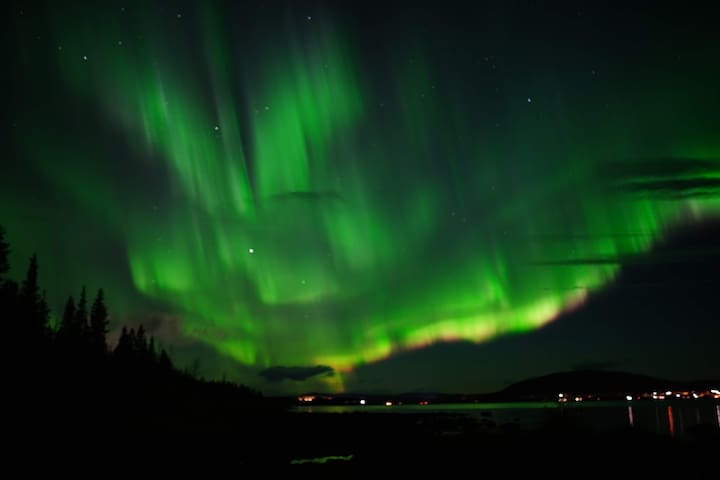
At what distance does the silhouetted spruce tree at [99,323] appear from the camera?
8600 cm

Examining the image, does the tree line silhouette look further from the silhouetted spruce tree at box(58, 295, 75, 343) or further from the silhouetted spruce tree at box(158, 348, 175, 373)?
the silhouetted spruce tree at box(158, 348, 175, 373)

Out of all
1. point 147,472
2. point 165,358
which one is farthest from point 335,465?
point 165,358

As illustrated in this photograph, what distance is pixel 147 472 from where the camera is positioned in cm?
2427

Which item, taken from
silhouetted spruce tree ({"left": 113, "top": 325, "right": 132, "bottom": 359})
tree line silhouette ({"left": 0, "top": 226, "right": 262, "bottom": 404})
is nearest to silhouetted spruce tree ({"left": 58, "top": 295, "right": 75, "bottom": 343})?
tree line silhouette ({"left": 0, "top": 226, "right": 262, "bottom": 404})

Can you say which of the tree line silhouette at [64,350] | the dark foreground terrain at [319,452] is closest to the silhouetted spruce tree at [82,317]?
the tree line silhouette at [64,350]

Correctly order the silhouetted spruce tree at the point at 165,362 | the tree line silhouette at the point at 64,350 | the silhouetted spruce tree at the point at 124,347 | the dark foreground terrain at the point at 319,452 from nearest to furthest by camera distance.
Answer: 1. the dark foreground terrain at the point at 319,452
2. the tree line silhouette at the point at 64,350
3. the silhouetted spruce tree at the point at 124,347
4. the silhouetted spruce tree at the point at 165,362

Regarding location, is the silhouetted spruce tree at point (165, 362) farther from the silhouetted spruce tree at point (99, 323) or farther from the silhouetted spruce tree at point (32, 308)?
the silhouetted spruce tree at point (32, 308)

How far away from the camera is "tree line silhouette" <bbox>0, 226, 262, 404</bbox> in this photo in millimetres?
53094

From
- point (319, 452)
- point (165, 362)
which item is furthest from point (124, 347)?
point (319, 452)

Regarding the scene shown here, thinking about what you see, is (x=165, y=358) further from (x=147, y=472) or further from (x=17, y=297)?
(x=147, y=472)

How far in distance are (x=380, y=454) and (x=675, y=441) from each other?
15792mm

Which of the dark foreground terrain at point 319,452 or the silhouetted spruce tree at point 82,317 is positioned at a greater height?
the silhouetted spruce tree at point 82,317

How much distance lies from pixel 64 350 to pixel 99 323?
1741 centimetres

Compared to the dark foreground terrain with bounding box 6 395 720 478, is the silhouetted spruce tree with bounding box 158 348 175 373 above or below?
above
